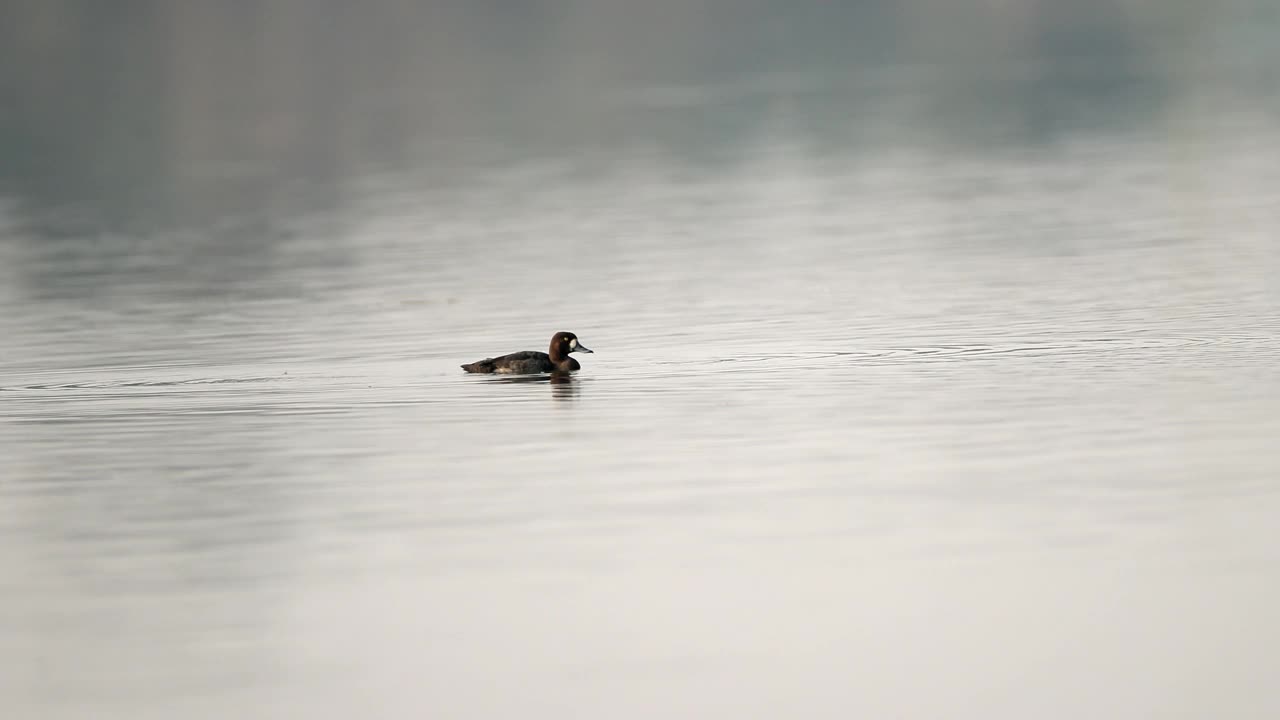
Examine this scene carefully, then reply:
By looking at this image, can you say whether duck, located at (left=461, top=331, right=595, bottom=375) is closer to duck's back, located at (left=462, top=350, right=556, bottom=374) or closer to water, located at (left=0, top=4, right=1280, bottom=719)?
duck's back, located at (left=462, top=350, right=556, bottom=374)

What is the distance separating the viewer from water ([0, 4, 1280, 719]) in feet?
46.4

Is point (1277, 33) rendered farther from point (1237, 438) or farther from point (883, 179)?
point (1237, 438)

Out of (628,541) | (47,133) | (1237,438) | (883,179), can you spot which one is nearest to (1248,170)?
(883,179)

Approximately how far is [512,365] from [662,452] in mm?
6042

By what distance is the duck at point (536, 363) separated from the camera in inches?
1040

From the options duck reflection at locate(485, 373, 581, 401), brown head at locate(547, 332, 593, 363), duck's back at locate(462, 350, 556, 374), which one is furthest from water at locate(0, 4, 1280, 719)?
brown head at locate(547, 332, 593, 363)

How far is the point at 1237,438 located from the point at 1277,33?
99.0 metres

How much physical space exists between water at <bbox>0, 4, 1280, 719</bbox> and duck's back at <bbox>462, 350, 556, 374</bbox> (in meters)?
0.34

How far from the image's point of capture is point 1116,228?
41750mm

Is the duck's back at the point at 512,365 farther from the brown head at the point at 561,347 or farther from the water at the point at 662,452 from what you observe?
the water at the point at 662,452

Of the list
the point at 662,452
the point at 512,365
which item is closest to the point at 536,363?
the point at 512,365

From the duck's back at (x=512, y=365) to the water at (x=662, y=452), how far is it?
0.34m

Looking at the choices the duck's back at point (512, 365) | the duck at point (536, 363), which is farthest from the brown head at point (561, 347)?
the duck's back at point (512, 365)

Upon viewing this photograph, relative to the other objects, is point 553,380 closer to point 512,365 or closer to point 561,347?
point 512,365
